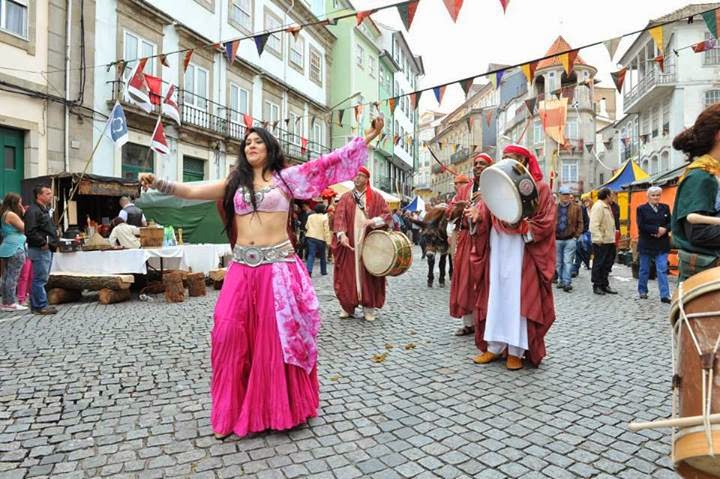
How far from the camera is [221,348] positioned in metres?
2.84

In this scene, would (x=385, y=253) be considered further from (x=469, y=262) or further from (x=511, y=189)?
(x=511, y=189)

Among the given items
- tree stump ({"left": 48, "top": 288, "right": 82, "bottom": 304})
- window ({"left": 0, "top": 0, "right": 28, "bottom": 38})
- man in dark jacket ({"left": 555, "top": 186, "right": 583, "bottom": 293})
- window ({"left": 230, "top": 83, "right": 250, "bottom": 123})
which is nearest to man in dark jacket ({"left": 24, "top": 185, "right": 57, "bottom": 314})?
tree stump ({"left": 48, "top": 288, "right": 82, "bottom": 304})

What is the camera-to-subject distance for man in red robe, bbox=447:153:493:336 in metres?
4.46

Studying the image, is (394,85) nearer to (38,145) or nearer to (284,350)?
(38,145)

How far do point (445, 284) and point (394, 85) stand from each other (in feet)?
102

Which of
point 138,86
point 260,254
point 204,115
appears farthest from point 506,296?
point 204,115

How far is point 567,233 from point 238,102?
49.1 feet

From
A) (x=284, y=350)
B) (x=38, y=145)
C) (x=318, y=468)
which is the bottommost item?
(x=318, y=468)

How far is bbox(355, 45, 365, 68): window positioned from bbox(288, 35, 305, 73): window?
511 cm

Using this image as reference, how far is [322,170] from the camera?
3059 mm

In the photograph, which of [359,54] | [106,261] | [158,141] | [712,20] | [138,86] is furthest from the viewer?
[359,54]

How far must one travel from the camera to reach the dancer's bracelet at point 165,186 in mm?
2926

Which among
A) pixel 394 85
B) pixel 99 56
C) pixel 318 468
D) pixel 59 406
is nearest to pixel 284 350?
pixel 318 468

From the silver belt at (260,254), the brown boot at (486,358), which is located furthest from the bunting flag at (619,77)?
the silver belt at (260,254)
